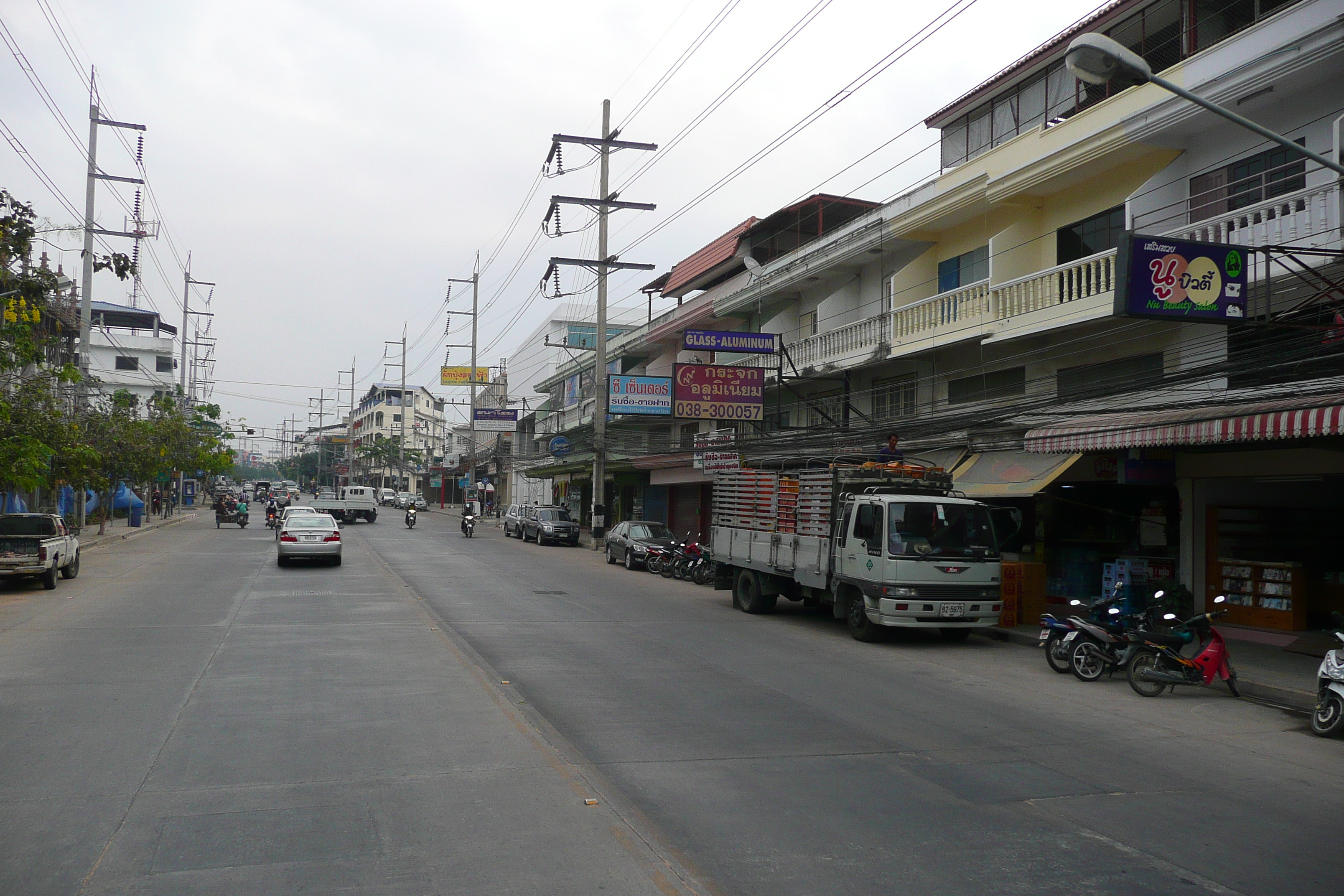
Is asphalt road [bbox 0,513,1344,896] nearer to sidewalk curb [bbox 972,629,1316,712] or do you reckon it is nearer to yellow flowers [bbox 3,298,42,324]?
sidewalk curb [bbox 972,629,1316,712]

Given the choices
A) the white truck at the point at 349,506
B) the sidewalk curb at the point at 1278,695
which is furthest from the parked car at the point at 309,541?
the white truck at the point at 349,506

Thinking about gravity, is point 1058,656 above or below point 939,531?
below

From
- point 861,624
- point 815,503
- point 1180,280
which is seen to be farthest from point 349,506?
point 1180,280

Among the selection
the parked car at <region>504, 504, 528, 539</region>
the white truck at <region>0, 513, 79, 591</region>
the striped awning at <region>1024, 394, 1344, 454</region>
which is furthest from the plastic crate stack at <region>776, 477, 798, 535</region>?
the parked car at <region>504, 504, 528, 539</region>

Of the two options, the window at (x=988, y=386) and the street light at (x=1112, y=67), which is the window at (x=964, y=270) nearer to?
the window at (x=988, y=386)

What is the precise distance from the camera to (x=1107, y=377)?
17703mm

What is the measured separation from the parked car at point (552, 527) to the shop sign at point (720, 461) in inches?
417

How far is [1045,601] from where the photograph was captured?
1773 centimetres

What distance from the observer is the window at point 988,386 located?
65.8 ft

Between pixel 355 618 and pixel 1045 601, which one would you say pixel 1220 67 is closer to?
pixel 1045 601

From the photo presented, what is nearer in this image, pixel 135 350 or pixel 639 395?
pixel 639 395

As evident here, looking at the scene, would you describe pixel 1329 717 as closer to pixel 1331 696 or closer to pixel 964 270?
pixel 1331 696

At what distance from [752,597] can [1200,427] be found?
8619 mm

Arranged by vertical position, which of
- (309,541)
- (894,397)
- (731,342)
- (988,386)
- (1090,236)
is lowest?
(309,541)
